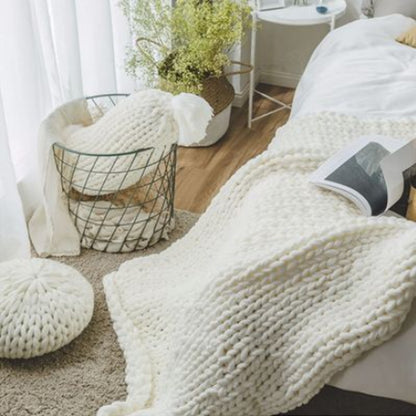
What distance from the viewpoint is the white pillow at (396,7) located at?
8.15ft

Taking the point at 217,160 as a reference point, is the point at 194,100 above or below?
above

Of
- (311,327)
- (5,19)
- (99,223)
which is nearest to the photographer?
(311,327)

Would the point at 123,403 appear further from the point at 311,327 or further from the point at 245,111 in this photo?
the point at 245,111

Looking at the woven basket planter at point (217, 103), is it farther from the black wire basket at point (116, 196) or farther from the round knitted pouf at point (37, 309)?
the round knitted pouf at point (37, 309)

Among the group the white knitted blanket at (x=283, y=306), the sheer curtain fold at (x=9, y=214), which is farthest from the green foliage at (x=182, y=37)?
the white knitted blanket at (x=283, y=306)

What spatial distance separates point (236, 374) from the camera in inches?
47.9

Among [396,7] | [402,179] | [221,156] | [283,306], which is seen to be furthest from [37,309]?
[396,7]

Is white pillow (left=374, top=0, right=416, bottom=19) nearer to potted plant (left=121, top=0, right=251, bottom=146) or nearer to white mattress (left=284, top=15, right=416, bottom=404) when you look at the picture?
white mattress (left=284, top=15, right=416, bottom=404)

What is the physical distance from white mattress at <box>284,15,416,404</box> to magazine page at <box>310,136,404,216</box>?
0.31 m

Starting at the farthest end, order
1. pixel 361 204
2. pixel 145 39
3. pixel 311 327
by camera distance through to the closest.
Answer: pixel 145 39 < pixel 361 204 < pixel 311 327

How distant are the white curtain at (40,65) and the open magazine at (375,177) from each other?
95 centimetres

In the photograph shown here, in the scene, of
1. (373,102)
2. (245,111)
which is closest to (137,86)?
(245,111)

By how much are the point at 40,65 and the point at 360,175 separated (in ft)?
3.60

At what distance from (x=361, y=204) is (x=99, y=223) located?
3.01 feet
